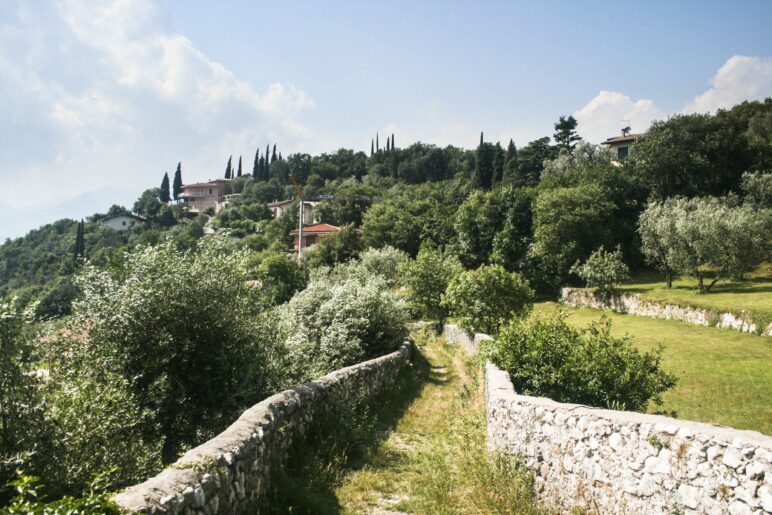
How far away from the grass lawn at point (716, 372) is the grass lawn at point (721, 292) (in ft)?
7.88

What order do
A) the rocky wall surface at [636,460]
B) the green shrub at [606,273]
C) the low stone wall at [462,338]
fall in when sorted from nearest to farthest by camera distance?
1. the rocky wall surface at [636,460]
2. the low stone wall at [462,338]
3. the green shrub at [606,273]

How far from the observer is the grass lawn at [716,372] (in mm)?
15484

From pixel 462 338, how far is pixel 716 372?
505 inches

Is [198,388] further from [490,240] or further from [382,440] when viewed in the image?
[490,240]

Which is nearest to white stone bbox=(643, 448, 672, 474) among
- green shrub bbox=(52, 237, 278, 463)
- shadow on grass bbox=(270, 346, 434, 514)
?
shadow on grass bbox=(270, 346, 434, 514)

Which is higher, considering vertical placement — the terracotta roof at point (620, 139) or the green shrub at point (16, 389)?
the terracotta roof at point (620, 139)

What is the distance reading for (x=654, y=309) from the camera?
36938 mm

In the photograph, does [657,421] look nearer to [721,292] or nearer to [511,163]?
[721,292]

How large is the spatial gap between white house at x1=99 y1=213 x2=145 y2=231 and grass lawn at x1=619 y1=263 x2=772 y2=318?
154 m

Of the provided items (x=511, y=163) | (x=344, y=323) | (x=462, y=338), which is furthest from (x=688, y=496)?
(x=511, y=163)

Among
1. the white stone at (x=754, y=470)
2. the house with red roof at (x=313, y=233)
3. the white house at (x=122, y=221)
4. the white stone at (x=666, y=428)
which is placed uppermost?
the white house at (x=122, y=221)

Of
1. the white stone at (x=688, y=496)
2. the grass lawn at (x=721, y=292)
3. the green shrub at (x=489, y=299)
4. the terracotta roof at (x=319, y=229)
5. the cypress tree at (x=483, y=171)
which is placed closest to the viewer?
the white stone at (x=688, y=496)

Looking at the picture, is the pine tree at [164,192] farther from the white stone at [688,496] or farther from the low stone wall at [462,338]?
the white stone at [688,496]

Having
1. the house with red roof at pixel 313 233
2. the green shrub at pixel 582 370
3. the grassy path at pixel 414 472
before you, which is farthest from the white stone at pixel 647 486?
the house with red roof at pixel 313 233
